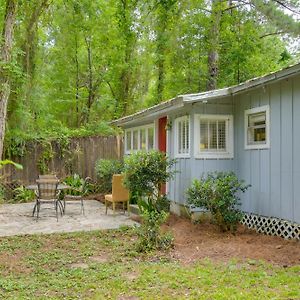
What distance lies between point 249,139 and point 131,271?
3858 millimetres

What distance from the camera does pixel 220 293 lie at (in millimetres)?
3918

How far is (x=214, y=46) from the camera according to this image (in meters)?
13.3

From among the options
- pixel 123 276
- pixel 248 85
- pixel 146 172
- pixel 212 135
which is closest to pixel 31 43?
pixel 146 172

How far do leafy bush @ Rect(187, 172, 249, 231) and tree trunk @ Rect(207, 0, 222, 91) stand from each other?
6875mm

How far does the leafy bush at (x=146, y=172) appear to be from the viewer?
7595 millimetres

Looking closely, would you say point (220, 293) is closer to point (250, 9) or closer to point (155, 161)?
point (155, 161)

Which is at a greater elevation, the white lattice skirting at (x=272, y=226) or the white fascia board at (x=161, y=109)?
the white fascia board at (x=161, y=109)

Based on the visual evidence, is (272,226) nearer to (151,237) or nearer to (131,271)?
(151,237)

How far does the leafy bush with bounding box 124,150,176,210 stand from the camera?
759 centimetres

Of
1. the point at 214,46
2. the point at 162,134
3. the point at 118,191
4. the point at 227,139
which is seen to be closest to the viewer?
the point at 227,139

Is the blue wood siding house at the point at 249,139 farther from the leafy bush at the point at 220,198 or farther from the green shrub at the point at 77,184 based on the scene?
the green shrub at the point at 77,184

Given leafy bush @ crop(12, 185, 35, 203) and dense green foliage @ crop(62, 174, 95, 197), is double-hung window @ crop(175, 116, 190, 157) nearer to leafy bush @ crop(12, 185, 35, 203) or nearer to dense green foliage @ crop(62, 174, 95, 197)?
dense green foliage @ crop(62, 174, 95, 197)

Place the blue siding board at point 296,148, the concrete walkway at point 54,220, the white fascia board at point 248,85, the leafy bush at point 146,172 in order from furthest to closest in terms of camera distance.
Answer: the leafy bush at point 146,172, the concrete walkway at point 54,220, the blue siding board at point 296,148, the white fascia board at point 248,85

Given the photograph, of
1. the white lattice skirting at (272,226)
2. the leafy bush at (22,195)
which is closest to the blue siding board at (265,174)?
the white lattice skirting at (272,226)
